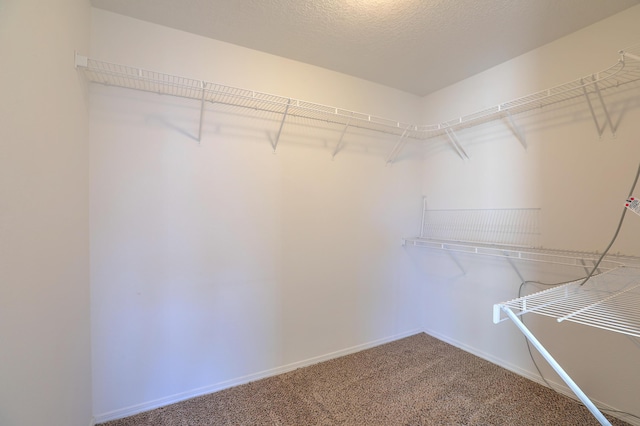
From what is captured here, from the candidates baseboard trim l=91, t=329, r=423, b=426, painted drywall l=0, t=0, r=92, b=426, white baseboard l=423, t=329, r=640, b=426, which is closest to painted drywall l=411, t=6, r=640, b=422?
white baseboard l=423, t=329, r=640, b=426

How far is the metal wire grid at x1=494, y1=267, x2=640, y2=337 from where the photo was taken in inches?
32.1

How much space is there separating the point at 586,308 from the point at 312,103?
1954 millimetres

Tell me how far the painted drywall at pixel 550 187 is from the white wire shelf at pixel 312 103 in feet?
0.25

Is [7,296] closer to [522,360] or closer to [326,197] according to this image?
[326,197]

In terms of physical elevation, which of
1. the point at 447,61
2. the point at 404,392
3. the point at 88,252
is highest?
the point at 447,61

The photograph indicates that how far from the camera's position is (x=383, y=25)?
6.17ft

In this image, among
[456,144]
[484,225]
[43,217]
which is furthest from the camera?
[456,144]

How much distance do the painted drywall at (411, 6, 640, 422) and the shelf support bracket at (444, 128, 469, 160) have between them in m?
0.05

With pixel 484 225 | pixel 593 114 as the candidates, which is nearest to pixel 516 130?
pixel 593 114

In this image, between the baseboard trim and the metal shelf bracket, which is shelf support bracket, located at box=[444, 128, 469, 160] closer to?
the metal shelf bracket

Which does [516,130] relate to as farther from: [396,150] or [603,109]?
[396,150]

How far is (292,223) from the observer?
231 cm

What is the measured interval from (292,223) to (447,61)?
179 cm

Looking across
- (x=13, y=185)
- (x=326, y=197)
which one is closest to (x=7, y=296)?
(x=13, y=185)
